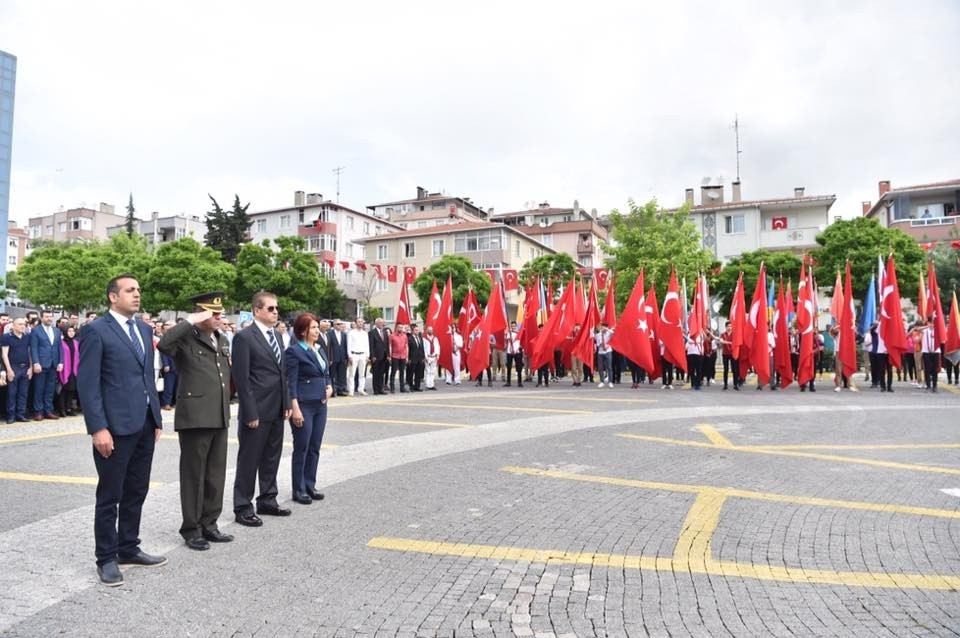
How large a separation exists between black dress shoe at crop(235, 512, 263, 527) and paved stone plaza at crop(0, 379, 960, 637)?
119mm

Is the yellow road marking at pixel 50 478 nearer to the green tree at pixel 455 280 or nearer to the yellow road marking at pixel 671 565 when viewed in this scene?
the yellow road marking at pixel 671 565

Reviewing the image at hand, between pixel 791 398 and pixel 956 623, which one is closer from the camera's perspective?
pixel 956 623

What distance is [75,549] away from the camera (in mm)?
5297

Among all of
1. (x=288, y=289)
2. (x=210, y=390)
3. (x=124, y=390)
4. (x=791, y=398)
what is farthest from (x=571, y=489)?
(x=288, y=289)

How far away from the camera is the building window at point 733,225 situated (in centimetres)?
6141

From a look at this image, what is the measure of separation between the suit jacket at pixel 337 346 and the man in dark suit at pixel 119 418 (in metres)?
13.0

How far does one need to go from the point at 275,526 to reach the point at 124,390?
1.86m

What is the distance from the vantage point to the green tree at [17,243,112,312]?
5050 cm

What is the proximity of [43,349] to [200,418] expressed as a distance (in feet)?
32.8

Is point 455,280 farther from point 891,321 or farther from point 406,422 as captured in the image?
point 406,422

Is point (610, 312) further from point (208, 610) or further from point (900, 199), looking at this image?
point (900, 199)

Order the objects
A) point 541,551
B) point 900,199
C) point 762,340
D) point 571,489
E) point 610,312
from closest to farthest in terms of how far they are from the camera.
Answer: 1. point 541,551
2. point 571,489
3. point 762,340
4. point 610,312
5. point 900,199

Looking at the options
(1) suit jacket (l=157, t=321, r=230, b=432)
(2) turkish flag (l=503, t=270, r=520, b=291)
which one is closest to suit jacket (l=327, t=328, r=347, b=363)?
(1) suit jacket (l=157, t=321, r=230, b=432)

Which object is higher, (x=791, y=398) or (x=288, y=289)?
(x=288, y=289)
